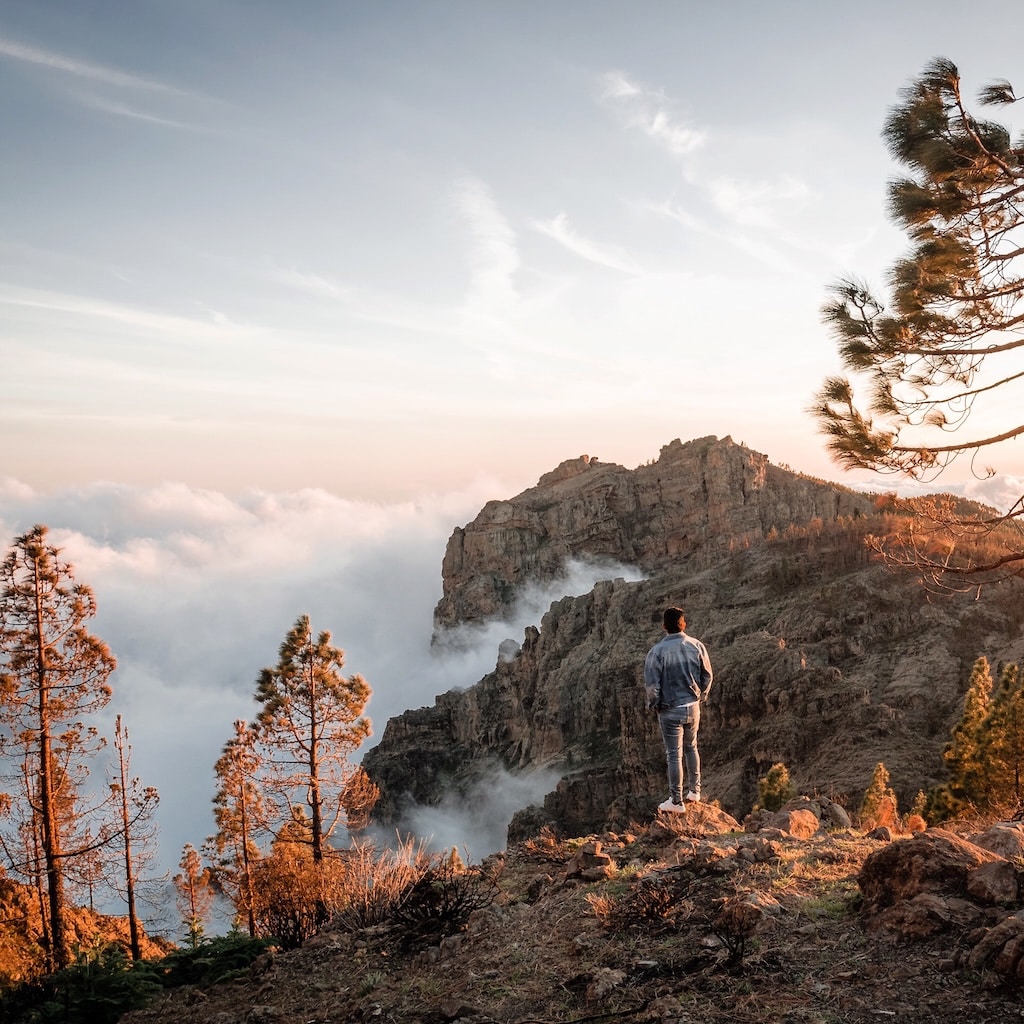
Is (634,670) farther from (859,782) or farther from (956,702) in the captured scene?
(859,782)

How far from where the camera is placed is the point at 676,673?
8562 millimetres

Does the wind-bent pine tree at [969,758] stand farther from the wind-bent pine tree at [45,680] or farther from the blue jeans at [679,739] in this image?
the wind-bent pine tree at [45,680]

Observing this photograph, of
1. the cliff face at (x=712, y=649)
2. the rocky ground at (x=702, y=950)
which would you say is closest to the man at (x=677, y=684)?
the rocky ground at (x=702, y=950)

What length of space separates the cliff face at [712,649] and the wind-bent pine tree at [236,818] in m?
16.2

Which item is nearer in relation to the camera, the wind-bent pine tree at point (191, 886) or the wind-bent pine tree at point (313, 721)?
the wind-bent pine tree at point (313, 721)

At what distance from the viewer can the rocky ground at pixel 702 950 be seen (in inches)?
175

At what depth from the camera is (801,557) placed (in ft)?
257

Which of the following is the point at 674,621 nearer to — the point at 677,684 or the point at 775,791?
the point at 677,684

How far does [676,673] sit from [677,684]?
12cm

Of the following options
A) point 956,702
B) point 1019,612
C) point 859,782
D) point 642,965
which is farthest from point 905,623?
point 642,965

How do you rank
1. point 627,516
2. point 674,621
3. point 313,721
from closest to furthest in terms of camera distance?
point 674,621
point 313,721
point 627,516

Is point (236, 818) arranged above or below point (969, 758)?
below

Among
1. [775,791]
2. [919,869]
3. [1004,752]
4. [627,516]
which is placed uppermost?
[627,516]

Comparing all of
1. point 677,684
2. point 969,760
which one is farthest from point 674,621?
point 969,760
